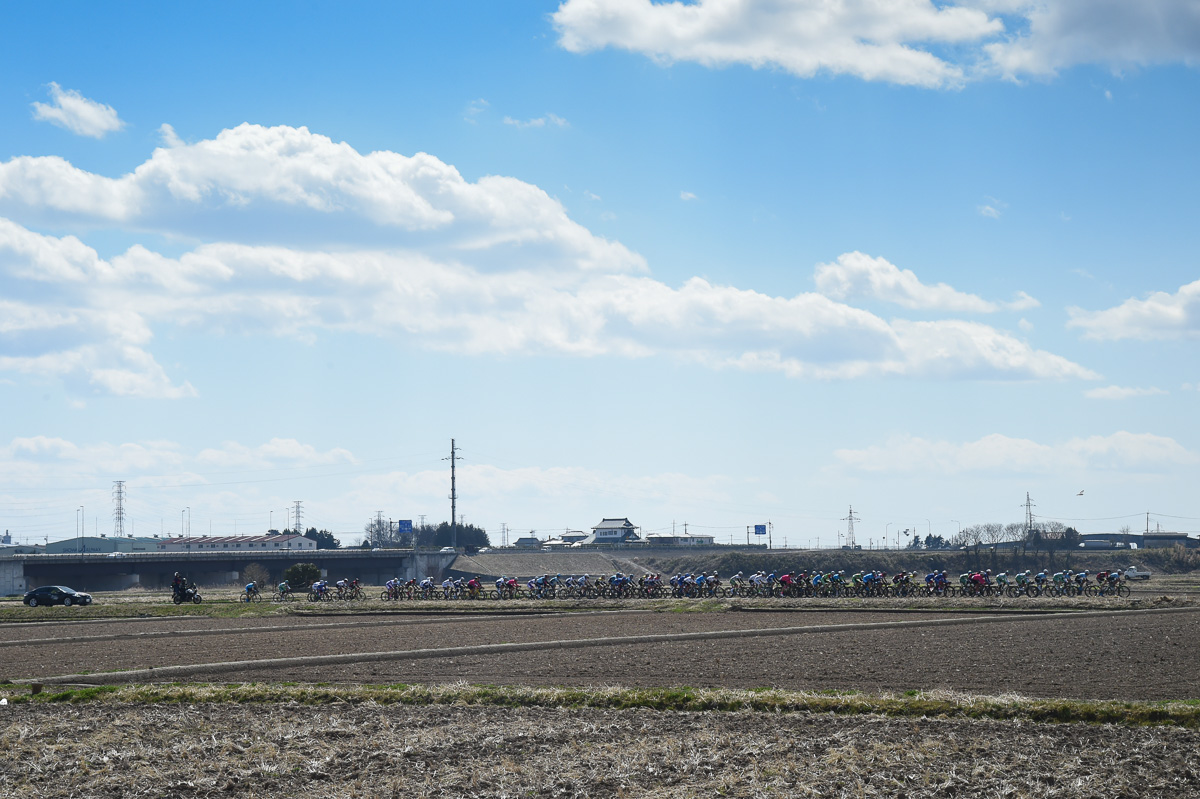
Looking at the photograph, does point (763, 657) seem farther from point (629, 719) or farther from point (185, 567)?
point (185, 567)

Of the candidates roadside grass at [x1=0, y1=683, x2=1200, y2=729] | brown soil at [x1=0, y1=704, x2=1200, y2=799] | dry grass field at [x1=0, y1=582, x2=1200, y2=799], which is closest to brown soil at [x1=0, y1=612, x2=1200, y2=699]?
dry grass field at [x1=0, y1=582, x2=1200, y2=799]

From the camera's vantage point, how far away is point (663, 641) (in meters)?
33.4

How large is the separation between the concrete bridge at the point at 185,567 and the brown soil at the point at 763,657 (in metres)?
69.6

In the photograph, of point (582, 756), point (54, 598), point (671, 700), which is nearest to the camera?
point (582, 756)

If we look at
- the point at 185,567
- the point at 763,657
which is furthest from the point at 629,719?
the point at 185,567

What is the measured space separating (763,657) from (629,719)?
30.9ft

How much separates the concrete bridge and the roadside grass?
284 feet

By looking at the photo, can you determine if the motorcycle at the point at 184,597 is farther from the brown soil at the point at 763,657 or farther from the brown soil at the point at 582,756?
the brown soil at the point at 582,756

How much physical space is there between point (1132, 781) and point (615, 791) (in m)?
6.84

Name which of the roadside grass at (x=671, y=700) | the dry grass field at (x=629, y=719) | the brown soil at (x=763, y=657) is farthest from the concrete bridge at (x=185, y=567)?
the roadside grass at (x=671, y=700)

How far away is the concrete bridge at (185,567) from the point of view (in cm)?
10250

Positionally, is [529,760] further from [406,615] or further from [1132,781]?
[406,615]

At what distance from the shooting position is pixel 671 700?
815 inches

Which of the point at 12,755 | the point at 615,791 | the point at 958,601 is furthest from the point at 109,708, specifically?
the point at 958,601
